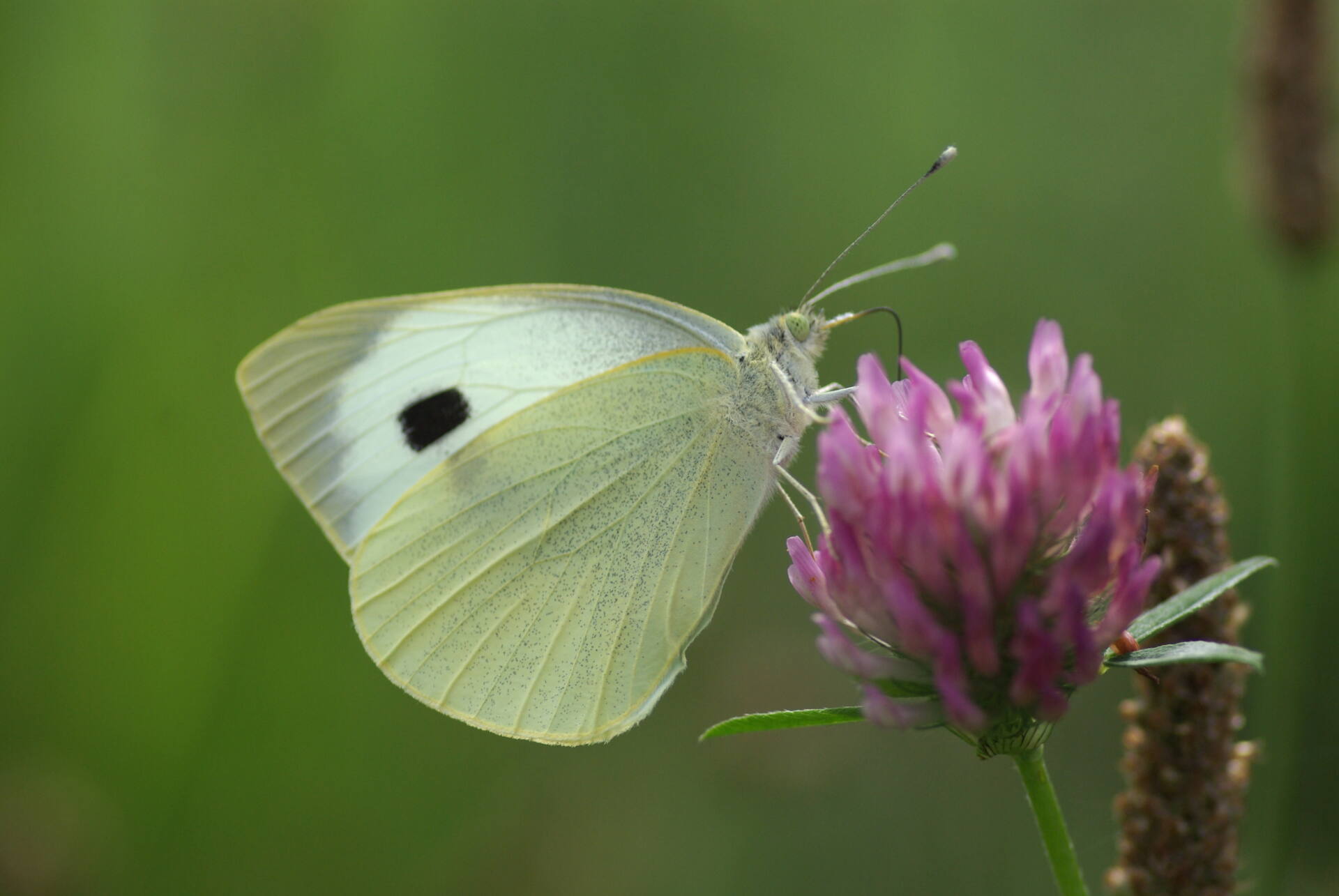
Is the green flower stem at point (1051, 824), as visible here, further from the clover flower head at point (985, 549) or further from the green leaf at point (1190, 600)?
the green leaf at point (1190, 600)

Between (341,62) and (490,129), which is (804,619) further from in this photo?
(341,62)

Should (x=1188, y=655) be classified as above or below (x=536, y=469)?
below

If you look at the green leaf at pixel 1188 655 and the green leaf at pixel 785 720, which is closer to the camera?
the green leaf at pixel 1188 655

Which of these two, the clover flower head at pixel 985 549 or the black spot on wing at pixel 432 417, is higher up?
the black spot on wing at pixel 432 417

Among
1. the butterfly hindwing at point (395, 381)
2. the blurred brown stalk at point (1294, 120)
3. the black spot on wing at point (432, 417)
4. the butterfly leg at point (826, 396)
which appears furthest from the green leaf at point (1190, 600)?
the blurred brown stalk at point (1294, 120)

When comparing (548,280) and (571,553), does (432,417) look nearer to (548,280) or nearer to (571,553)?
(571,553)

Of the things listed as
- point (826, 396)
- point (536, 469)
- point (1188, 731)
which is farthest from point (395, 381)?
point (1188, 731)
